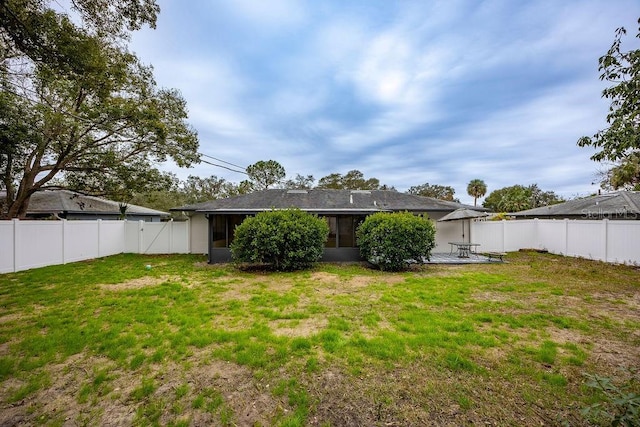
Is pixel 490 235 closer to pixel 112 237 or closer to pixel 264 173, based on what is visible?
pixel 112 237

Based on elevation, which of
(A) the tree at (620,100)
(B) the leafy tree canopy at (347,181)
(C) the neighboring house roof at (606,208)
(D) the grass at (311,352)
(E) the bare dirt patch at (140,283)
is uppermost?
(B) the leafy tree canopy at (347,181)

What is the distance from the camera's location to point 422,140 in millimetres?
18078

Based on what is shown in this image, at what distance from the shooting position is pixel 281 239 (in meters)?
8.70

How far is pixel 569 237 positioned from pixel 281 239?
12.6 m

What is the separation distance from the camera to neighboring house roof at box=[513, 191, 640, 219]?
13012 millimetres

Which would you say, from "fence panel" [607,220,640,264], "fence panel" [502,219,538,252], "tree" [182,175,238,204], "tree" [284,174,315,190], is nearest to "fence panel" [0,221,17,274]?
"fence panel" [502,219,538,252]

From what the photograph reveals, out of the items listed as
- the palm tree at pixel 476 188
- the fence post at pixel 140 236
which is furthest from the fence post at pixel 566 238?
the palm tree at pixel 476 188

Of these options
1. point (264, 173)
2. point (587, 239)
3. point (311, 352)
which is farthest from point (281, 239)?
point (264, 173)

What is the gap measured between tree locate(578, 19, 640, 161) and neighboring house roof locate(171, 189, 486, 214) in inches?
288

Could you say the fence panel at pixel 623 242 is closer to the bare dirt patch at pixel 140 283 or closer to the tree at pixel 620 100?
the tree at pixel 620 100

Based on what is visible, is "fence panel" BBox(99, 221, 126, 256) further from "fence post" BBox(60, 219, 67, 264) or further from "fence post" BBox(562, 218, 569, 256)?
"fence post" BBox(562, 218, 569, 256)

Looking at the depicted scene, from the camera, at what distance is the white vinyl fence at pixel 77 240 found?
26.6 feet

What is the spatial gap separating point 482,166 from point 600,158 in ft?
63.3

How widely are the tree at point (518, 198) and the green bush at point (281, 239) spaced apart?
29163 mm
